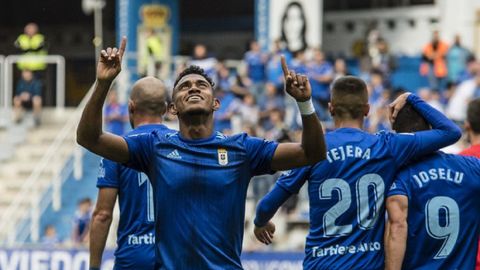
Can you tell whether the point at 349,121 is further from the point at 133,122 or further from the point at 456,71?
the point at 456,71

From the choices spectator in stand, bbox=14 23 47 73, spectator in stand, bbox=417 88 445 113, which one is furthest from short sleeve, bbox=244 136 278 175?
spectator in stand, bbox=14 23 47 73

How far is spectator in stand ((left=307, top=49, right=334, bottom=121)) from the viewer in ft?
66.6

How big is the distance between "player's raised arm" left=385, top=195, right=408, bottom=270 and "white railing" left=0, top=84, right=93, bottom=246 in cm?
1347

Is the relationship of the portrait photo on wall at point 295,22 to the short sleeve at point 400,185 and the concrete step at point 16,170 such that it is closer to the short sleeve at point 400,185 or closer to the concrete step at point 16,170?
the concrete step at point 16,170

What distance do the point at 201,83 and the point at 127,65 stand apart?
19.7 meters

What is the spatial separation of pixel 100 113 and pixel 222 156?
0.76 metres

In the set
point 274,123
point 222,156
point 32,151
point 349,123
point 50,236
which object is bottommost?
point 50,236

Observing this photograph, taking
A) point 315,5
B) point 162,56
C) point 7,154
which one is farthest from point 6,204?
point 315,5

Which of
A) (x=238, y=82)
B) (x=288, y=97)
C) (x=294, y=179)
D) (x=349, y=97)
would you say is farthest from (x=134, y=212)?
(x=238, y=82)

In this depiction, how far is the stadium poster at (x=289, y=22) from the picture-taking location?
1021 inches

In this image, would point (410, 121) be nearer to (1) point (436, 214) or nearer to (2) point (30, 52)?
(1) point (436, 214)

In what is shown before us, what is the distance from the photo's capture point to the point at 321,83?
67.3 feet

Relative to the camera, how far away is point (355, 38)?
103 ft

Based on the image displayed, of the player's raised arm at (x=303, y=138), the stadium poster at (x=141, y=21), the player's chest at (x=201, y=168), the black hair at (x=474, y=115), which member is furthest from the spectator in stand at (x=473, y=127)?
the stadium poster at (x=141, y=21)
